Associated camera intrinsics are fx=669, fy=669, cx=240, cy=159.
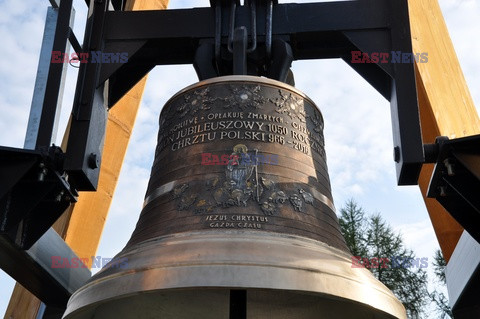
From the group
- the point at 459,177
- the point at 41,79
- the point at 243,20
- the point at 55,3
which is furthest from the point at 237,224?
the point at 55,3

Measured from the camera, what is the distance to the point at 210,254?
9.30 ft

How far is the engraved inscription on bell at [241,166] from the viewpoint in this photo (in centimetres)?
326

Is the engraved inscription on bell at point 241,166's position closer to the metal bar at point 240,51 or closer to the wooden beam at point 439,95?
the metal bar at point 240,51

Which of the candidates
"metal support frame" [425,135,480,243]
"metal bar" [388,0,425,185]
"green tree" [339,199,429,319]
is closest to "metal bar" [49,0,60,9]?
"metal bar" [388,0,425,185]

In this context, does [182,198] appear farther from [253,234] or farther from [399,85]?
[399,85]

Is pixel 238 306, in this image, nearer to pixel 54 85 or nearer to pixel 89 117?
pixel 89 117

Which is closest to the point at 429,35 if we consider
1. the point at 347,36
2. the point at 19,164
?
the point at 347,36

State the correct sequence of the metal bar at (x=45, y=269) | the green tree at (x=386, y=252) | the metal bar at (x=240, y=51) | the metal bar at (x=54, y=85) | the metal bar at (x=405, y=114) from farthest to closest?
the green tree at (x=386, y=252) < the metal bar at (x=45, y=269) < the metal bar at (x=240, y=51) < the metal bar at (x=54, y=85) < the metal bar at (x=405, y=114)

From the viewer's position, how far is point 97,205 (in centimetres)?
596

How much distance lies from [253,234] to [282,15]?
1.85 metres

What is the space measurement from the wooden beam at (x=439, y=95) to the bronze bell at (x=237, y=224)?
1.78 metres

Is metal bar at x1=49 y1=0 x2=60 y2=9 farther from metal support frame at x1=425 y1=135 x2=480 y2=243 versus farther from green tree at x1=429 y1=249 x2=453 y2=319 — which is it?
green tree at x1=429 y1=249 x2=453 y2=319

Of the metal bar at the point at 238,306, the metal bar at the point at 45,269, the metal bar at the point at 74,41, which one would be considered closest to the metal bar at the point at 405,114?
the metal bar at the point at 238,306

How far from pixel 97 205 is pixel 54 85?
2.17 m
